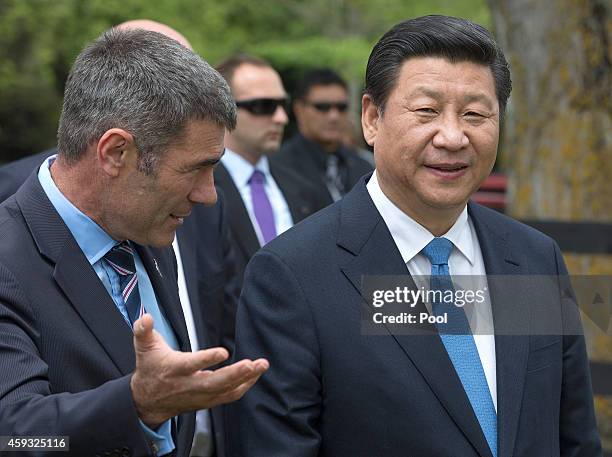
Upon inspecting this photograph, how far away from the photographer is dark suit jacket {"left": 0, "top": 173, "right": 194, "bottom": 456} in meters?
2.24

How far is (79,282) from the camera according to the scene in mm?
2592

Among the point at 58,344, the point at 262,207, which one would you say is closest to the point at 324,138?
the point at 262,207

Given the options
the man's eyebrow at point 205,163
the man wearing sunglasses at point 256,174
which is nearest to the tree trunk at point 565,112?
the man wearing sunglasses at point 256,174

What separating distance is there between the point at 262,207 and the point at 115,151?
3277 mm

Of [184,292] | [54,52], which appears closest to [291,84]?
[54,52]

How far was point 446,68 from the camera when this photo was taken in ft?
9.41

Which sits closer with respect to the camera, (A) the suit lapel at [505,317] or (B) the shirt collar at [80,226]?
(B) the shirt collar at [80,226]

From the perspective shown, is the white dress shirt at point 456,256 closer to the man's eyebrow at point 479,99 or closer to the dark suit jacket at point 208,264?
the man's eyebrow at point 479,99

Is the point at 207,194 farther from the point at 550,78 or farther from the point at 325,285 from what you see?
the point at 550,78

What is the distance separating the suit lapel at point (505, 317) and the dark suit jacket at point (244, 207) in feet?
6.30

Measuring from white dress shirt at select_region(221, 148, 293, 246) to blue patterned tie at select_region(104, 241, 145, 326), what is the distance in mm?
2905

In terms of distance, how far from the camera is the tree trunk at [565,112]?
21.5 feet

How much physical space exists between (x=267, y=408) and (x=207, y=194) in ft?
1.97

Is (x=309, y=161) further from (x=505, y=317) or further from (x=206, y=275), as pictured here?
(x=505, y=317)
